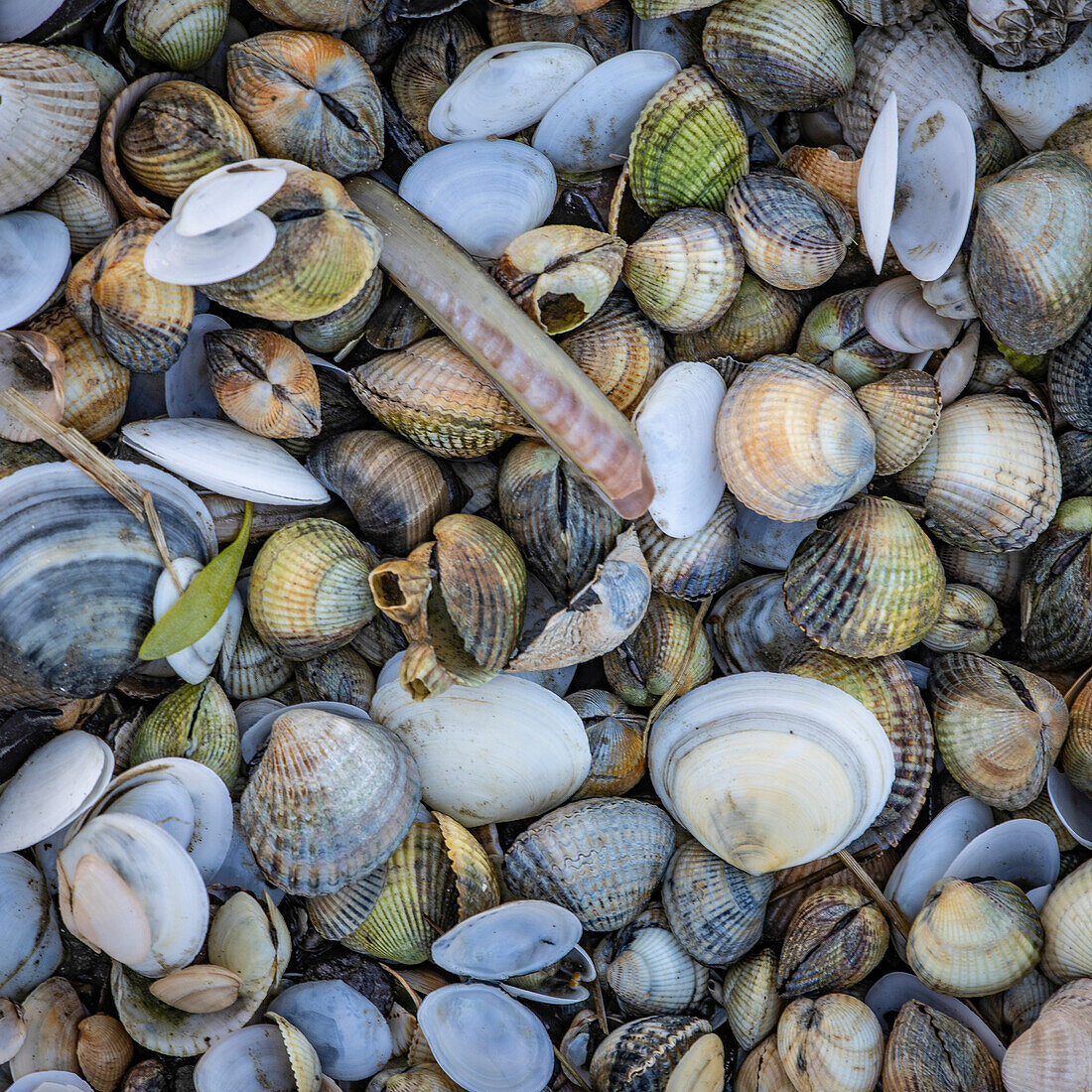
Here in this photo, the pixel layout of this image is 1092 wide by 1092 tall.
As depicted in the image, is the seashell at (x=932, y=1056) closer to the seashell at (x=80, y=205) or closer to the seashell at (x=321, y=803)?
the seashell at (x=321, y=803)

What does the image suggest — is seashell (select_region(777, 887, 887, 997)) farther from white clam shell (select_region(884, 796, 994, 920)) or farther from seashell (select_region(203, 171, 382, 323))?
seashell (select_region(203, 171, 382, 323))

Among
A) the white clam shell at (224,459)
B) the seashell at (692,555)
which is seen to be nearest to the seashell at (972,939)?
the seashell at (692,555)

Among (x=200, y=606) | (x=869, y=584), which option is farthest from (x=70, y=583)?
(x=869, y=584)

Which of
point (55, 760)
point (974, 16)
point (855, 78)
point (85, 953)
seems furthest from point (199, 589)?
point (974, 16)

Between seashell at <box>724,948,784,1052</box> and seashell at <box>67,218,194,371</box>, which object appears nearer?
seashell at <box>67,218,194,371</box>

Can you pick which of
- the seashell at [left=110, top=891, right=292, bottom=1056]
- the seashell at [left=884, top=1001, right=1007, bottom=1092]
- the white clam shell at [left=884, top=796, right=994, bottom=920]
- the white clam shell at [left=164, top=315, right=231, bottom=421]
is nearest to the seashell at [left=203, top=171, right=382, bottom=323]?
the white clam shell at [left=164, top=315, right=231, bottom=421]

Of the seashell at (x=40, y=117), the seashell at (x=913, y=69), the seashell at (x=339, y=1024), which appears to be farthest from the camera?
the seashell at (x=913, y=69)
